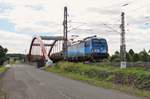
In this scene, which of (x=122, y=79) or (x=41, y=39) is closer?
(x=122, y=79)

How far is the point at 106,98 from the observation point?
19.3 m

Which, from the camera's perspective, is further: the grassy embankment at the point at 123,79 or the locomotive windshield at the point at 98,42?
the locomotive windshield at the point at 98,42

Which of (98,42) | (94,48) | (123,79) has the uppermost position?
(98,42)

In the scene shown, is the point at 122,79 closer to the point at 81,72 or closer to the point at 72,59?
the point at 81,72

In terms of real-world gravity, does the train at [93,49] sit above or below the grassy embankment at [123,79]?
above

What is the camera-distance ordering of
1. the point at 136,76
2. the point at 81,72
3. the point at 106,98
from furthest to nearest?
the point at 81,72 → the point at 136,76 → the point at 106,98

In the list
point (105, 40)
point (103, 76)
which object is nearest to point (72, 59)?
point (105, 40)

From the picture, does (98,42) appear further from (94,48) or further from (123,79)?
(123,79)

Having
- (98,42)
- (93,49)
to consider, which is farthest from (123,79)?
(98,42)

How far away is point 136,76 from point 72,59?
4100 cm

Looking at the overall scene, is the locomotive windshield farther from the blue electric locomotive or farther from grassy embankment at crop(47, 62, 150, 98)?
grassy embankment at crop(47, 62, 150, 98)

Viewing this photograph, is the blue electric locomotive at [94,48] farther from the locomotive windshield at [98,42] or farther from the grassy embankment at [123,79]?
the grassy embankment at [123,79]

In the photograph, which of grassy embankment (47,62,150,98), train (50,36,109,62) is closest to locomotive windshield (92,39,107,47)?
train (50,36,109,62)

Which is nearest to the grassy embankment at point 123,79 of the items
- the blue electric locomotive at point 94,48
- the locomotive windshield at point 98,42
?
the blue electric locomotive at point 94,48
